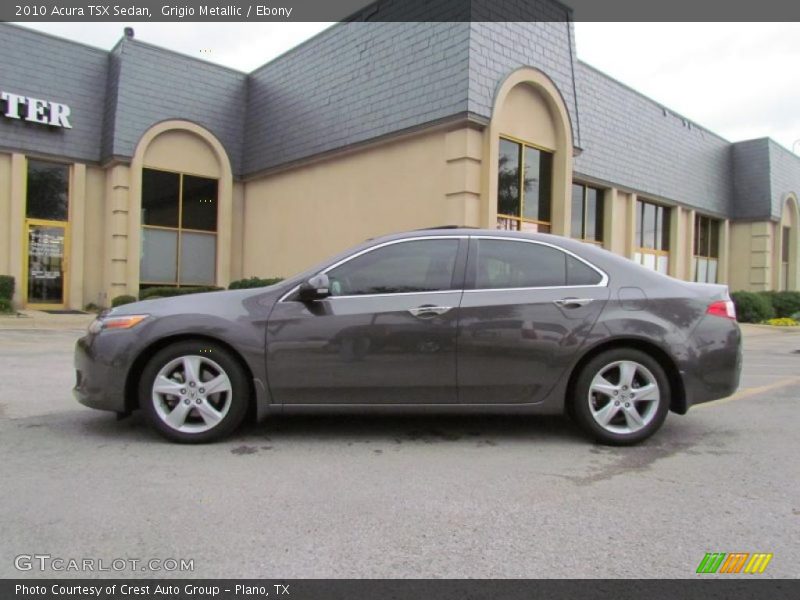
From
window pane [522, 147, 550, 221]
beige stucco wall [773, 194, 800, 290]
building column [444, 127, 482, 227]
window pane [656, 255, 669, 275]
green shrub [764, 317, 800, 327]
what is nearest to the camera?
building column [444, 127, 482, 227]

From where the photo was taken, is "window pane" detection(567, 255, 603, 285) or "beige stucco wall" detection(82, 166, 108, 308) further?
"beige stucco wall" detection(82, 166, 108, 308)

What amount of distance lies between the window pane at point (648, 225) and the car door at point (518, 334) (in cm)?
1747

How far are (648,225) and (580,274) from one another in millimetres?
17852

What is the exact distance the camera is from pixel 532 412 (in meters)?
4.52

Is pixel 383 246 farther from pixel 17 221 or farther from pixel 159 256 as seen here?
pixel 17 221

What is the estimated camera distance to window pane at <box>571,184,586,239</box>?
17.5 metres

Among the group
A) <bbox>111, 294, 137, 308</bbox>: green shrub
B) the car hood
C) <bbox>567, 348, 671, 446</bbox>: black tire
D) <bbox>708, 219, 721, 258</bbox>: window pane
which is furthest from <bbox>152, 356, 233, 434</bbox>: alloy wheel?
<bbox>708, 219, 721, 258</bbox>: window pane

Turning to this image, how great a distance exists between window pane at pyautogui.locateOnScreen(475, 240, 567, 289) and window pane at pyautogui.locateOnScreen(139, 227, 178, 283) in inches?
576

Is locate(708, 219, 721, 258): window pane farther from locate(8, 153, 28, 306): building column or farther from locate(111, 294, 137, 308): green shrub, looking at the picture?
locate(8, 153, 28, 306): building column

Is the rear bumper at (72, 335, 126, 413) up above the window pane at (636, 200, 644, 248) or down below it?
below

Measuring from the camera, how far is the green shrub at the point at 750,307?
20578 millimetres

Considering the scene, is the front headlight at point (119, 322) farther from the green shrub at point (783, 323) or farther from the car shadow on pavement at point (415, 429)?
the green shrub at point (783, 323)

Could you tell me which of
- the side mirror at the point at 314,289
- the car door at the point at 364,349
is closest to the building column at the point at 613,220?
the car door at the point at 364,349
